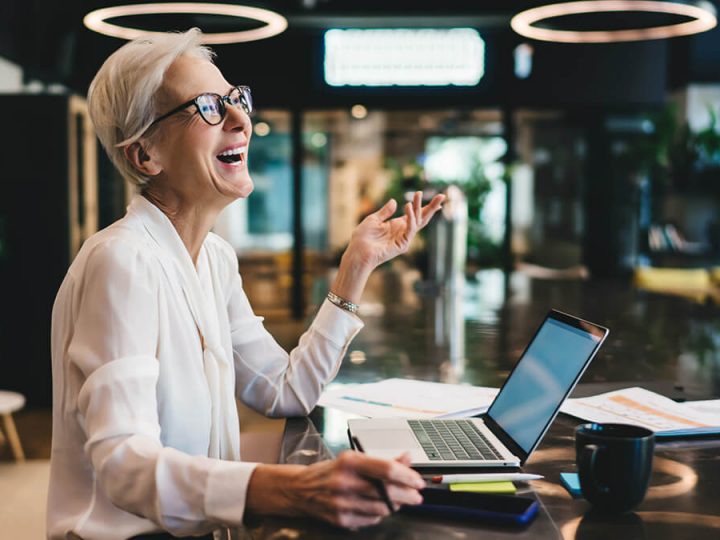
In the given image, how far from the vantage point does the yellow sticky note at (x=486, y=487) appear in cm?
104

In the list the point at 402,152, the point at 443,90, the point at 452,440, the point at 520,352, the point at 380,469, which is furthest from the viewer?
the point at 402,152

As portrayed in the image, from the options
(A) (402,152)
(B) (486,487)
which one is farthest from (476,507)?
(A) (402,152)

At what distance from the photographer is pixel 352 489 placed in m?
0.93

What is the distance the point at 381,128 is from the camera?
848 centimetres

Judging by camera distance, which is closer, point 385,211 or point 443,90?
point 385,211

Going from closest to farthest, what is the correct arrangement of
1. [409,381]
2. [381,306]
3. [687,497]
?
[687,497] < [409,381] < [381,306]

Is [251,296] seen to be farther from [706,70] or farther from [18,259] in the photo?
[706,70]

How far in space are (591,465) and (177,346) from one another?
66 cm

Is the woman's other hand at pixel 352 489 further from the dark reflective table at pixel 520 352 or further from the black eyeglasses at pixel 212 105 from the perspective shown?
the black eyeglasses at pixel 212 105

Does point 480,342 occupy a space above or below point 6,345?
above

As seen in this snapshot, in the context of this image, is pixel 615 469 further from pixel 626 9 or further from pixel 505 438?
pixel 626 9

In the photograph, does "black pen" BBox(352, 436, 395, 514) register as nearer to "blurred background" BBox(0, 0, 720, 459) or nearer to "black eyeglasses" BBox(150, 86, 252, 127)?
"black eyeglasses" BBox(150, 86, 252, 127)

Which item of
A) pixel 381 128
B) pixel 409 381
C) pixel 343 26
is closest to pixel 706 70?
pixel 381 128

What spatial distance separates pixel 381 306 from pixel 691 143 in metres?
5.98
